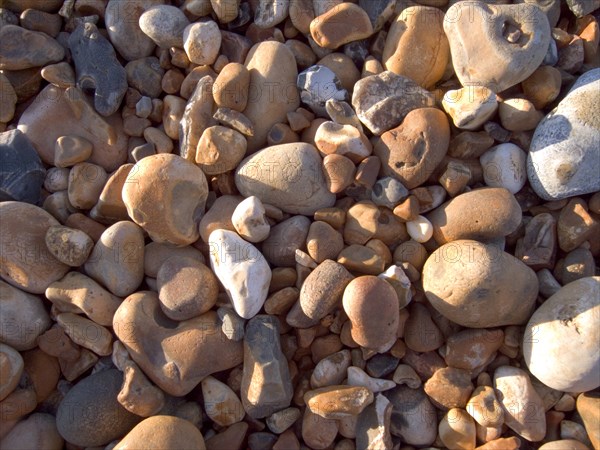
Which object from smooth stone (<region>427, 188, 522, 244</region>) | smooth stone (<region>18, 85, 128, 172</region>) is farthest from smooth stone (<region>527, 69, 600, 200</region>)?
smooth stone (<region>18, 85, 128, 172</region>)

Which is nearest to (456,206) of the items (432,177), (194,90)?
(432,177)

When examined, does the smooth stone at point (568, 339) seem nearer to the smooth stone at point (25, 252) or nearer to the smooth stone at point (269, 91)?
the smooth stone at point (269, 91)

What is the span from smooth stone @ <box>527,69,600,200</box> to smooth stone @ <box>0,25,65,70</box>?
8.02 feet

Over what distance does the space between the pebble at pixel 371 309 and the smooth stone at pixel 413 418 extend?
12.0 inches

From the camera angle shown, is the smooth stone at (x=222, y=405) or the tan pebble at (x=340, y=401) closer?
Answer: the tan pebble at (x=340, y=401)

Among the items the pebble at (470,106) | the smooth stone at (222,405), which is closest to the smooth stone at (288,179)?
the pebble at (470,106)

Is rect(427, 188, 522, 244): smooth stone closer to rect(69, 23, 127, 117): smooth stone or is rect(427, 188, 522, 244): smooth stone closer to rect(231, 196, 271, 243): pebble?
rect(231, 196, 271, 243): pebble

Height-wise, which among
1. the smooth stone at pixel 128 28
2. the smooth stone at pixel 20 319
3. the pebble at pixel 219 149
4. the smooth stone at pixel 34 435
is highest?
the smooth stone at pixel 128 28

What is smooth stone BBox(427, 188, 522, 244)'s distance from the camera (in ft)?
7.41

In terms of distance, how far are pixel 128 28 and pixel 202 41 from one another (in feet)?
1.42

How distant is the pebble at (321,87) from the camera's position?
8.23 ft

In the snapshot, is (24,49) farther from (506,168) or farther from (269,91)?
(506,168)

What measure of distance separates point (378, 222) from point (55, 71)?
1760mm

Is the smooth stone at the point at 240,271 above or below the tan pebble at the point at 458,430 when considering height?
above
